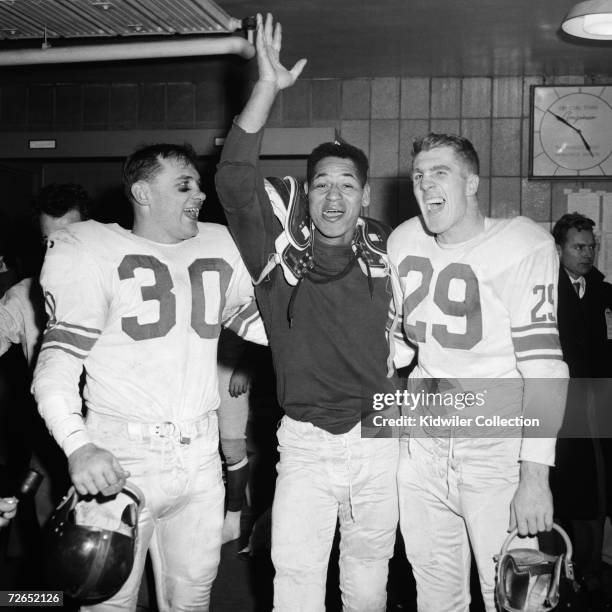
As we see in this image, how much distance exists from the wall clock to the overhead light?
186 centimetres

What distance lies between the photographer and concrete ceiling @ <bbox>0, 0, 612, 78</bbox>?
13.6 ft

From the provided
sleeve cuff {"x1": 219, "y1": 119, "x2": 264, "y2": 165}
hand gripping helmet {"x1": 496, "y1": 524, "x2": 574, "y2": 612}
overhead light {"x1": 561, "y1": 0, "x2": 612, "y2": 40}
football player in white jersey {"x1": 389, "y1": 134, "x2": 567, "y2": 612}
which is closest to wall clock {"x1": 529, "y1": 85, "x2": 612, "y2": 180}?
overhead light {"x1": 561, "y1": 0, "x2": 612, "y2": 40}

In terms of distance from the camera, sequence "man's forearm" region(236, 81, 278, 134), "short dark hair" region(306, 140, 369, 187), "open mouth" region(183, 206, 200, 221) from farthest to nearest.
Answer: "short dark hair" region(306, 140, 369, 187) → "open mouth" region(183, 206, 200, 221) → "man's forearm" region(236, 81, 278, 134)

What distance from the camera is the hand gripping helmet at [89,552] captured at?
2457 mm

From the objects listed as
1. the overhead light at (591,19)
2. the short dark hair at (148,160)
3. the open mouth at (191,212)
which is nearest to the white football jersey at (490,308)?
the open mouth at (191,212)

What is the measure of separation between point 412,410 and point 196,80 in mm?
3957

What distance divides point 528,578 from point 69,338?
162 centimetres

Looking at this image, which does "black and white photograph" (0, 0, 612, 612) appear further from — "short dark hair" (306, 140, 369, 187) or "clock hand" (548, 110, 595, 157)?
"clock hand" (548, 110, 595, 157)

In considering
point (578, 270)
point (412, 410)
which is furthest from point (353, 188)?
point (578, 270)

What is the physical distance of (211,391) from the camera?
114 inches

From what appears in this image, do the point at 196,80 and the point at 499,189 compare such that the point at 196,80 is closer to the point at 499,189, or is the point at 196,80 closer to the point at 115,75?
the point at 115,75

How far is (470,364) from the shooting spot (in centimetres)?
270

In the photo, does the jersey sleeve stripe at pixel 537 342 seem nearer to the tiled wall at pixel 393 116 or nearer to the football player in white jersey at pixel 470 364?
the football player in white jersey at pixel 470 364

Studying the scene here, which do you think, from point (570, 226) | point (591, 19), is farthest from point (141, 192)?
point (570, 226)
